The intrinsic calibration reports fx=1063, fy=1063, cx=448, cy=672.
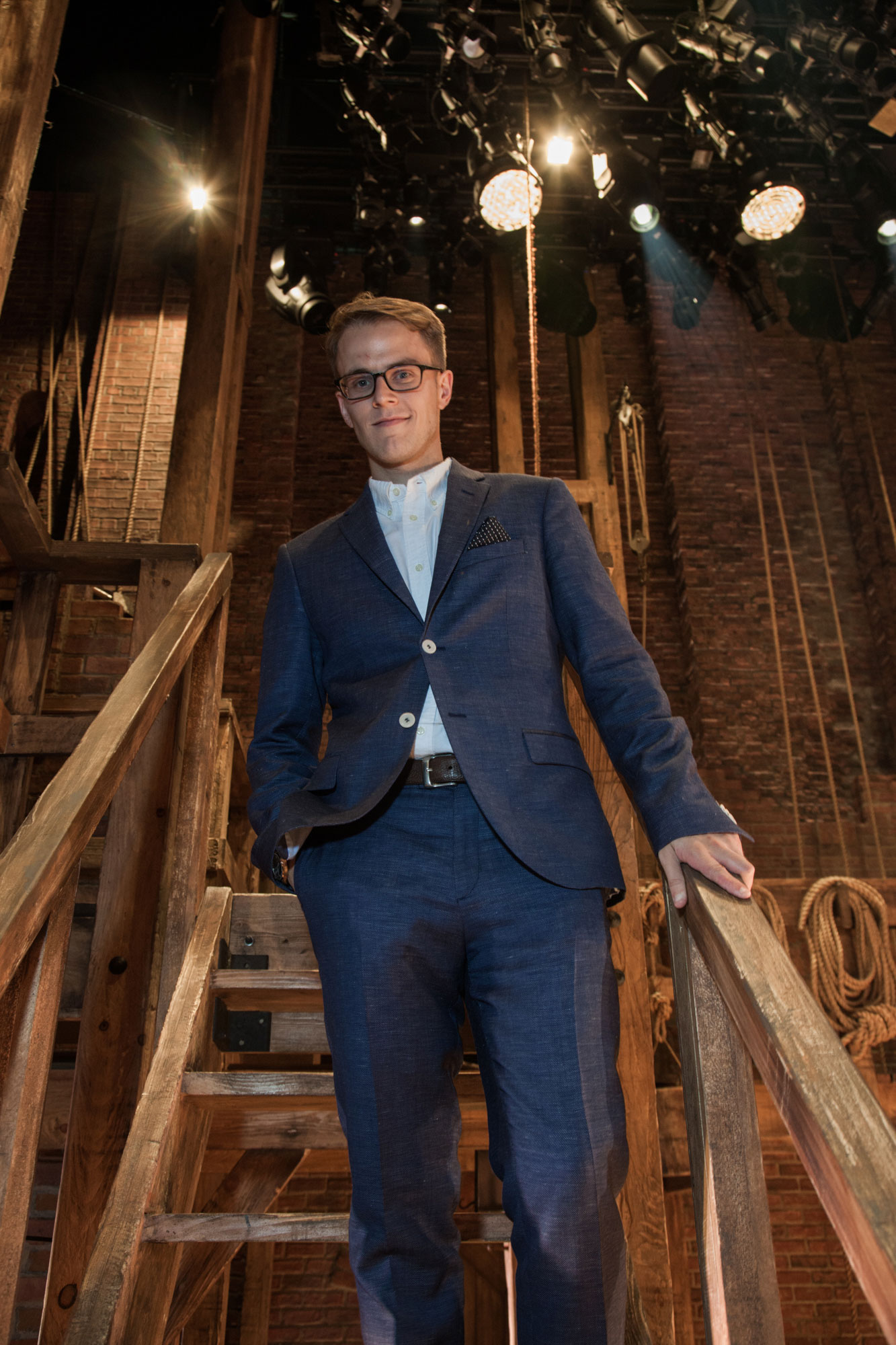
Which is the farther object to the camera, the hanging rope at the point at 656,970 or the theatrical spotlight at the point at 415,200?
the theatrical spotlight at the point at 415,200

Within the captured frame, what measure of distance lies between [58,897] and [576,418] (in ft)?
11.1

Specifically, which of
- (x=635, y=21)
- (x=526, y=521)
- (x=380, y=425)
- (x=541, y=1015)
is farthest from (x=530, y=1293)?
Answer: (x=635, y=21)

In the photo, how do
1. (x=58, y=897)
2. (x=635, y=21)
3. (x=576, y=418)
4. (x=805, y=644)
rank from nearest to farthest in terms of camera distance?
(x=58, y=897), (x=576, y=418), (x=635, y=21), (x=805, y=644)

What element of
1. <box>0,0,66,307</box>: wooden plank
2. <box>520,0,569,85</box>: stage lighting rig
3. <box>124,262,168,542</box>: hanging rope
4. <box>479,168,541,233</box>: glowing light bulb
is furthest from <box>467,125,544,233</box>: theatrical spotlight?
<box>0,0,66,307</box>: wooden plank

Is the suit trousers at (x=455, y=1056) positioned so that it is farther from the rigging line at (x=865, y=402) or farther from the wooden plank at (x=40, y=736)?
the rigging line at (x=865, y=402)

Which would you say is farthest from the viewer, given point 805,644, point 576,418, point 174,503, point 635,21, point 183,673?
point 805,644

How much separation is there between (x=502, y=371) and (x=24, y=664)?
273 centimetres

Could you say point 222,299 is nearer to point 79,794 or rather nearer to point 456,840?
point 79,794

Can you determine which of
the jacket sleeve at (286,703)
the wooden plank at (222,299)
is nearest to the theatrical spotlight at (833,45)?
the wooden plank at (222,299)

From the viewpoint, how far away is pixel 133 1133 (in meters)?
1.81

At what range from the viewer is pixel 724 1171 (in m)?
1.20

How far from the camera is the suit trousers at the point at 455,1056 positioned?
1.29m

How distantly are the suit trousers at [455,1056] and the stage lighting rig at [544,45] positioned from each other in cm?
A: 496

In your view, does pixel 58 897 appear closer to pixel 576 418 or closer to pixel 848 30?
pixel 576 418
